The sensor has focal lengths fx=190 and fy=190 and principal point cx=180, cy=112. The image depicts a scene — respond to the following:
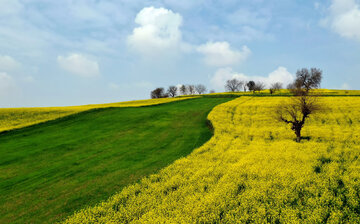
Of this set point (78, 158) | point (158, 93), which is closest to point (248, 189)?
point (78, 158)

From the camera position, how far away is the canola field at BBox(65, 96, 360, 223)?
8352 mm

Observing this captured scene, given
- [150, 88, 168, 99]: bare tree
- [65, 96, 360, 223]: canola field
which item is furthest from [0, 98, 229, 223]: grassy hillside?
[150, 88, 168, 99]: bare tree

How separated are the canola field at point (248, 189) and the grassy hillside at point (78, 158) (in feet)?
6.77

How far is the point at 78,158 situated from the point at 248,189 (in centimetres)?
1509

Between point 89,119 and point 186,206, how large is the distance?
30.4 meters

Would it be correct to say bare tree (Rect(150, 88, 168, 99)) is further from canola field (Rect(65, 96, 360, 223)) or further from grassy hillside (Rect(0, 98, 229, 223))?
canola field (Rect(65, 96, 360, 223))

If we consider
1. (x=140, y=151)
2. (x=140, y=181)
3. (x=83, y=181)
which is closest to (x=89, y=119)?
(x=140, y=151)

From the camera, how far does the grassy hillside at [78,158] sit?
11.1 meters

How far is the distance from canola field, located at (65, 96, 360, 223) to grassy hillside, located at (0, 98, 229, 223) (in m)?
2.06

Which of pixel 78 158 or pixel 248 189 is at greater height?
pixel 78 158

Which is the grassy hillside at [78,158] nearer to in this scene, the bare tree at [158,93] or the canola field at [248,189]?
the canola field at [248,189]

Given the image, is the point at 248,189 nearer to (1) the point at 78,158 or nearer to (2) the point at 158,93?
(1) the point at 78,158

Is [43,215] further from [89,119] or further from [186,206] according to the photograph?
[89,119]

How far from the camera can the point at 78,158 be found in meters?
17.7
